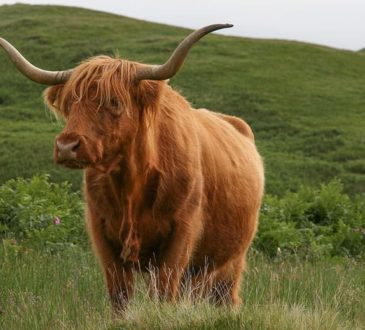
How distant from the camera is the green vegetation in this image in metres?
7.03

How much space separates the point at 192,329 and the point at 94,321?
98 centimetres

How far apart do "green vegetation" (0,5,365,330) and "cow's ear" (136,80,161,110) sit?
88 cm

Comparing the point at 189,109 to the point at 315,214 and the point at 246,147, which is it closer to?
the point at 246,147

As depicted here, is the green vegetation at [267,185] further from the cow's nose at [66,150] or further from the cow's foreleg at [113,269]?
the cow's nose at [66,150]

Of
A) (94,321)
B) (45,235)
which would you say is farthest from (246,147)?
(45,235)

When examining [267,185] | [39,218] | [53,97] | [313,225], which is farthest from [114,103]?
[267,185]

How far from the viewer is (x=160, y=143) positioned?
6855 mm

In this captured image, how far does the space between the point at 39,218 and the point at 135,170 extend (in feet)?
19.0

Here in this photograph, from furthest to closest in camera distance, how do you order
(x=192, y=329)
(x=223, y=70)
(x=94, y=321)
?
(x=223, y=70)
(x=94, y=321)
(x=192, y=329)

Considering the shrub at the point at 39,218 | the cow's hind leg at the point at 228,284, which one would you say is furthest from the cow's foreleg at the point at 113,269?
the shrub at the point at 39,218

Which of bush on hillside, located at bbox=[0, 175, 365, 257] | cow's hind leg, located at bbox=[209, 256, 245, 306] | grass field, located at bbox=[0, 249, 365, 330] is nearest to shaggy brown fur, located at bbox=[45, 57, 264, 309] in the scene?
grass field, located at bbox=[0, 249, 365, 330]

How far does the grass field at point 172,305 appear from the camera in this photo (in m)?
5.96

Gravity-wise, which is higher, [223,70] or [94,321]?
[94,321]

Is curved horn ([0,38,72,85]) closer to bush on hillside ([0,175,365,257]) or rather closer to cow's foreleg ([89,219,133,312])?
cow's foreleg ([89,219,133,312])
